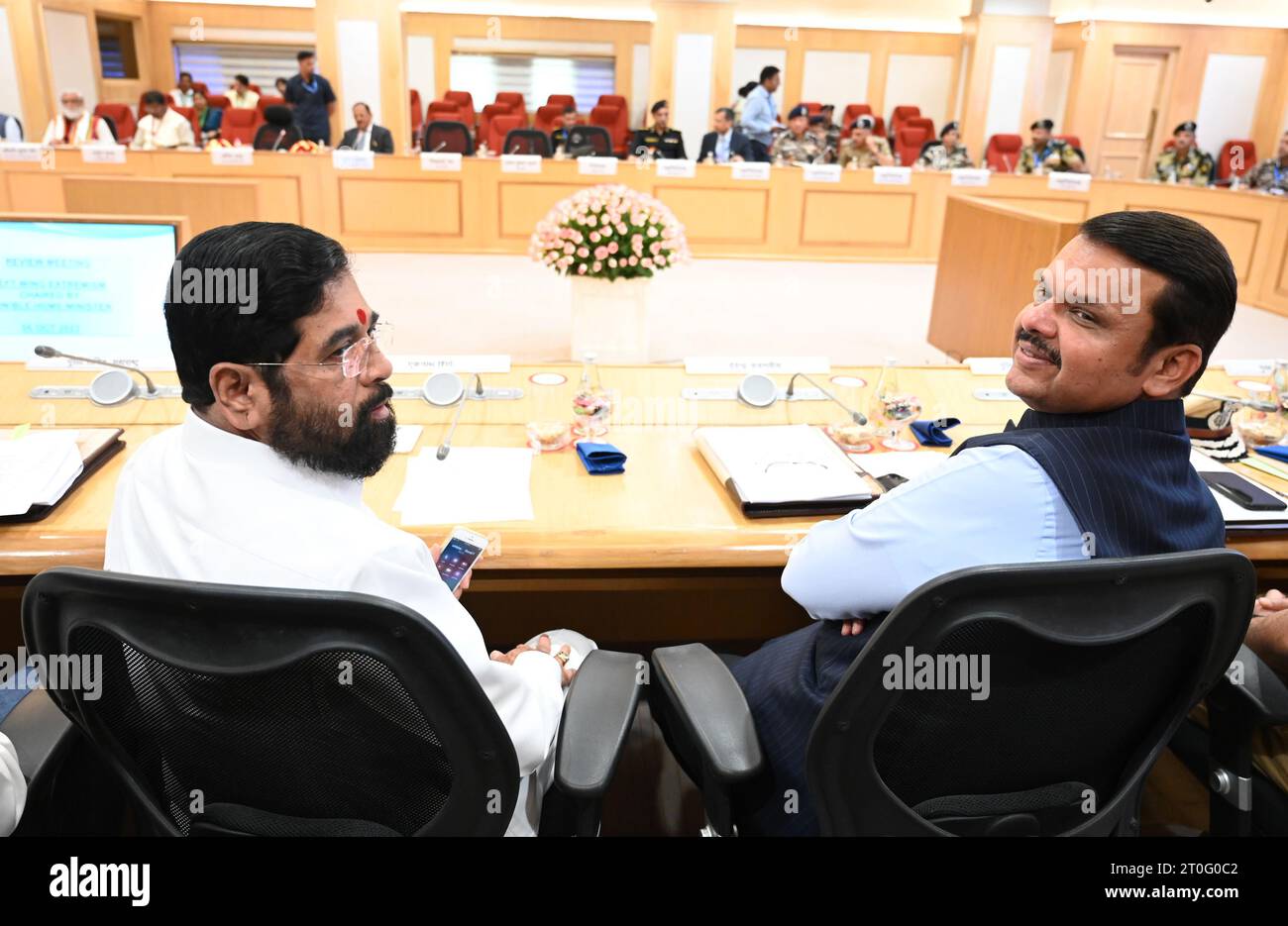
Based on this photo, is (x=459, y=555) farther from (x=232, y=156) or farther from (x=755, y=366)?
(x=232, y=156)

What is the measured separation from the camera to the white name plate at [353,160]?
6.99 metres

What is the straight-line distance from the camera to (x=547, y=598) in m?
2.01

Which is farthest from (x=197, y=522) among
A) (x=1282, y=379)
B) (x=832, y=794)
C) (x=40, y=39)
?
(x=40, y=39)

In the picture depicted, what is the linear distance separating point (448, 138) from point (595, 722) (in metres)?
7.41

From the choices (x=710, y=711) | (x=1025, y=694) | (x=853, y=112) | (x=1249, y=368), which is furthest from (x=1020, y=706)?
(x=853, y=112)

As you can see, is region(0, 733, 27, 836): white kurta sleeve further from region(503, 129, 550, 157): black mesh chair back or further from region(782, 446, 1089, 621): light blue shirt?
region(503, 129, 550, 157): black mesh chair back

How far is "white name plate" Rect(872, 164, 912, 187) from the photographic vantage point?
7492mm

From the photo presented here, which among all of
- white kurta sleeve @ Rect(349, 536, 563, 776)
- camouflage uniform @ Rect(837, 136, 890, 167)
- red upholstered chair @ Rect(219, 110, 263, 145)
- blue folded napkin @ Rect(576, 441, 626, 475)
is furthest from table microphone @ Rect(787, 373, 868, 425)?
red upholstered chair @ Rect(219, 110, 263, 145)

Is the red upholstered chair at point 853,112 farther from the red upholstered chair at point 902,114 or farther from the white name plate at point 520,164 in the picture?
the white name plate at point 520,164

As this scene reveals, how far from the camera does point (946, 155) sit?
8250 mm

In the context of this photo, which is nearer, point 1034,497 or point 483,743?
point 483,743

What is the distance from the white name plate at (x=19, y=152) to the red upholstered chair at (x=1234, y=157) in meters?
11.8
